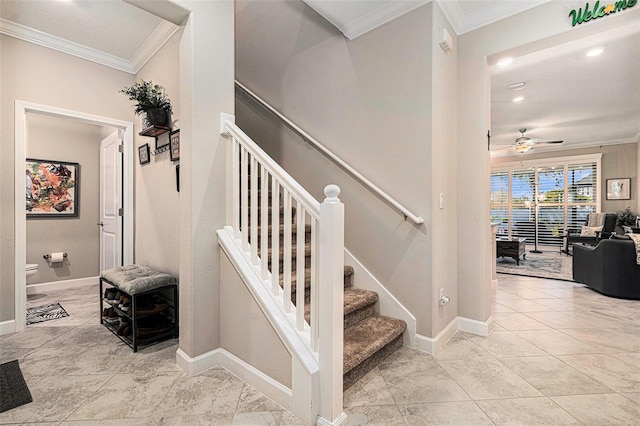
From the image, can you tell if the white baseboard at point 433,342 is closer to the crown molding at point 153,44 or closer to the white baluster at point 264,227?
the white baluster at point 264,227

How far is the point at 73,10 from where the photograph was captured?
8.73 ft

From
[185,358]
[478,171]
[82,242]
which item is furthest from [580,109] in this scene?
[82,242]

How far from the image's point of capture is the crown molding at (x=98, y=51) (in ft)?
9.34

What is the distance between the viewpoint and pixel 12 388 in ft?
6.03

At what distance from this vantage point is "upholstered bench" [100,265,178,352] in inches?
94.5

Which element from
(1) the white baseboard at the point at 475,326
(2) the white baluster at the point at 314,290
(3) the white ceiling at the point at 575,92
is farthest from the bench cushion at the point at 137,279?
(3) the white ceiling at the point at 575,92

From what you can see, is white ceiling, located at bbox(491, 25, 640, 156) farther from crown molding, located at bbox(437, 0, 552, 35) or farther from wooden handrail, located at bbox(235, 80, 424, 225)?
wooden handrail, located at bbox(235, 80, 424, 225)

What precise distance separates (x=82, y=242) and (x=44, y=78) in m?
2.51

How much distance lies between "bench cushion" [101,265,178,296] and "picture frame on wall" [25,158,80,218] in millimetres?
2501

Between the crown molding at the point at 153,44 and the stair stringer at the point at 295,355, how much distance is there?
2.49 m

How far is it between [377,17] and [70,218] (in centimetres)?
500

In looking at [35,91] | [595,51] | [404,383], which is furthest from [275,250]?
[595,51]

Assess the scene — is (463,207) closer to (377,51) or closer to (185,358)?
(377,51)

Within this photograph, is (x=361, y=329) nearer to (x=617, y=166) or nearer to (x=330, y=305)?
(x=330, y=305)
